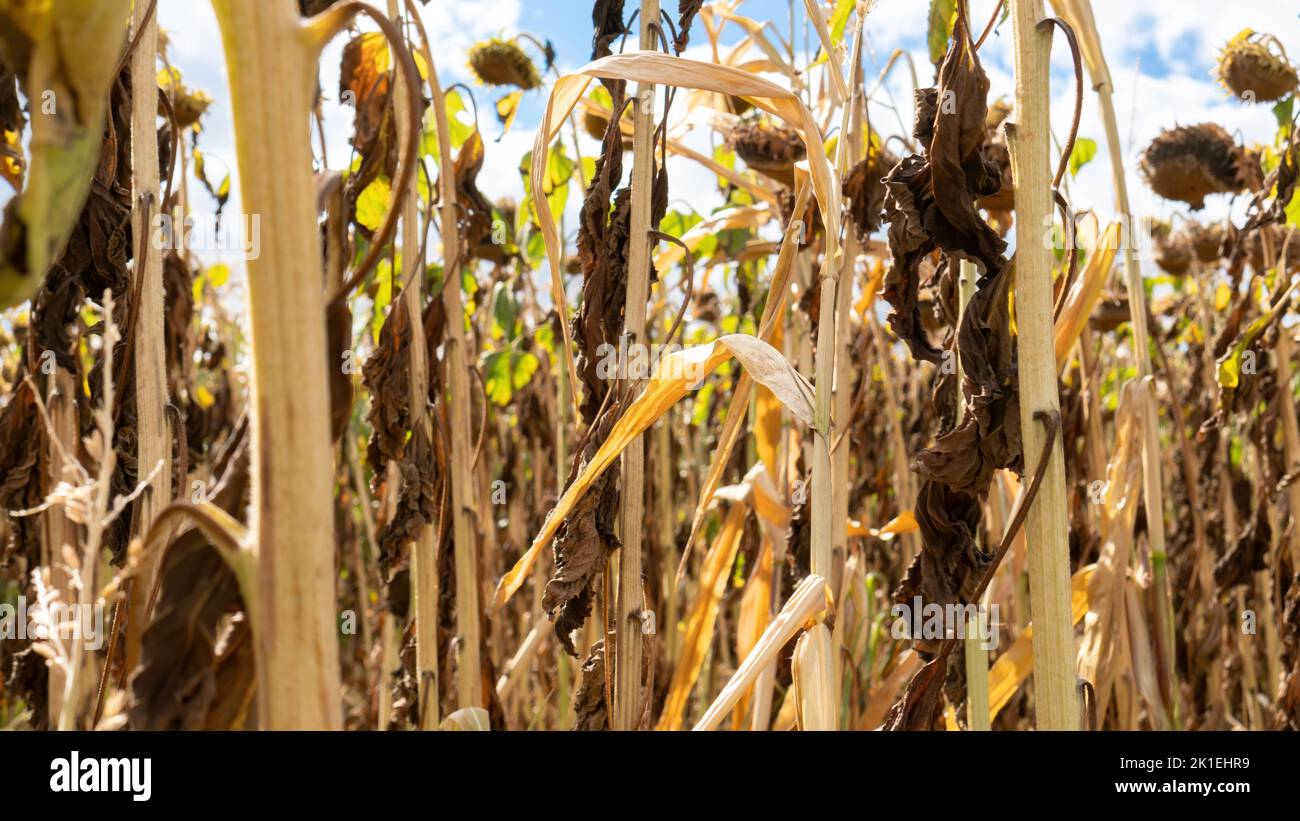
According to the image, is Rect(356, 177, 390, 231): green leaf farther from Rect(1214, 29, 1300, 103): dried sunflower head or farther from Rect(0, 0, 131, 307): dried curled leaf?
Rect(1214, 29, 1300, 103): dried sunflower head

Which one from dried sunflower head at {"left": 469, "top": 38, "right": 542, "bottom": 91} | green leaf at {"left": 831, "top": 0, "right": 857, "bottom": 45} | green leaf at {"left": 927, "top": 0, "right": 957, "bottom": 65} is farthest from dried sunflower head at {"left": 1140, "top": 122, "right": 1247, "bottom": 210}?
green leaf at {"left": 927, "top": 0, "right": 957, "bottom": 65}

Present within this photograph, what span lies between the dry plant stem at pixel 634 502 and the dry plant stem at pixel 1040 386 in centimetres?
53

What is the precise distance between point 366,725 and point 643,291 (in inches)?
82.4

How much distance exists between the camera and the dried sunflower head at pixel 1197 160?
124 inches

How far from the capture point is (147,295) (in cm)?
124

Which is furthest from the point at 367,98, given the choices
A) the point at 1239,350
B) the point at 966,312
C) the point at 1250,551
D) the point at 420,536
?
the point at 1250,551

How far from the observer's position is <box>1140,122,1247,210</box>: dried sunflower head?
3141 mm

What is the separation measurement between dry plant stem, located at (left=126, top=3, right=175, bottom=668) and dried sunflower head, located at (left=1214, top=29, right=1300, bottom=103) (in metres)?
2.69

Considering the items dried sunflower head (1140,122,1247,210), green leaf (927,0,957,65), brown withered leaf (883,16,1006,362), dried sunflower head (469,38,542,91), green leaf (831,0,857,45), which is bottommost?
brown withered leaf (883,16,1006,362)

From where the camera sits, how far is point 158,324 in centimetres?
125

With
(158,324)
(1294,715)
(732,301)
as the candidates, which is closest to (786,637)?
(158,324)

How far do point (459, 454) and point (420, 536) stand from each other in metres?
0.16

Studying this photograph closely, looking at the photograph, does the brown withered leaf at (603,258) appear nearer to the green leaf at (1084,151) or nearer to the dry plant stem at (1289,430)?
the dry plant stem at (1289,430)

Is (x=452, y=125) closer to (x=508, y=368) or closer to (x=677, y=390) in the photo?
(x=508, y=368)
